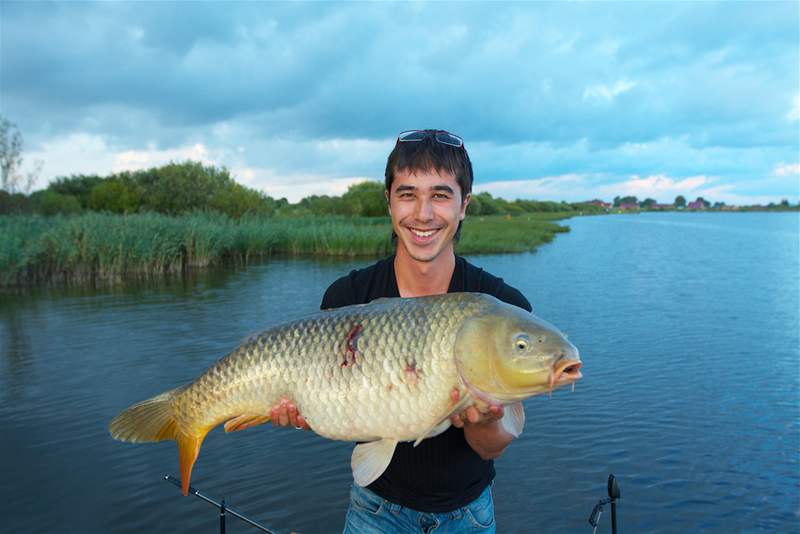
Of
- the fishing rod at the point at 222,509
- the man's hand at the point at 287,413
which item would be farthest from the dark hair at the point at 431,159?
the fishing rod at the point at 222,509

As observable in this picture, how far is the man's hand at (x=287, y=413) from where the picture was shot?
6.77ft

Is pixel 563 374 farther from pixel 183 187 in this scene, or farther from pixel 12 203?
pixel 183 187

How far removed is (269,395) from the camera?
6.85 feet

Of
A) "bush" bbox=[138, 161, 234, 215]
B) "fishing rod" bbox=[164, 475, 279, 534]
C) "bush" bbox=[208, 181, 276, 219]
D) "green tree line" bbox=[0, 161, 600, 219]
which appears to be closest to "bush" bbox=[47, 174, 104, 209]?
"green tree line" bbox=[0, 161, 600, 219]

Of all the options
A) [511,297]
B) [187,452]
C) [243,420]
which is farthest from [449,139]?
[187,452]

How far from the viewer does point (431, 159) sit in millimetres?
2250

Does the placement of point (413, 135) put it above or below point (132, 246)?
above

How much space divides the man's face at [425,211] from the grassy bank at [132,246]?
14850 mm

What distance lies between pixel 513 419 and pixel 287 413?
0.76 meters

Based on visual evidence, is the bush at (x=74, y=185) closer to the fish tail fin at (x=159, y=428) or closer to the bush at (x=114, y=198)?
the bush at (x=114, y=198)

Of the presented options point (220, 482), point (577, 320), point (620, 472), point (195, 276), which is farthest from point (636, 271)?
point (220, 482)

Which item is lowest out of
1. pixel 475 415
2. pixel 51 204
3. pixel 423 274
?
pixel 475 415

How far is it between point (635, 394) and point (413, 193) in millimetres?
5675

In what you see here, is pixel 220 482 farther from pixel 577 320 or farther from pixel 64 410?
pixel 577 320
